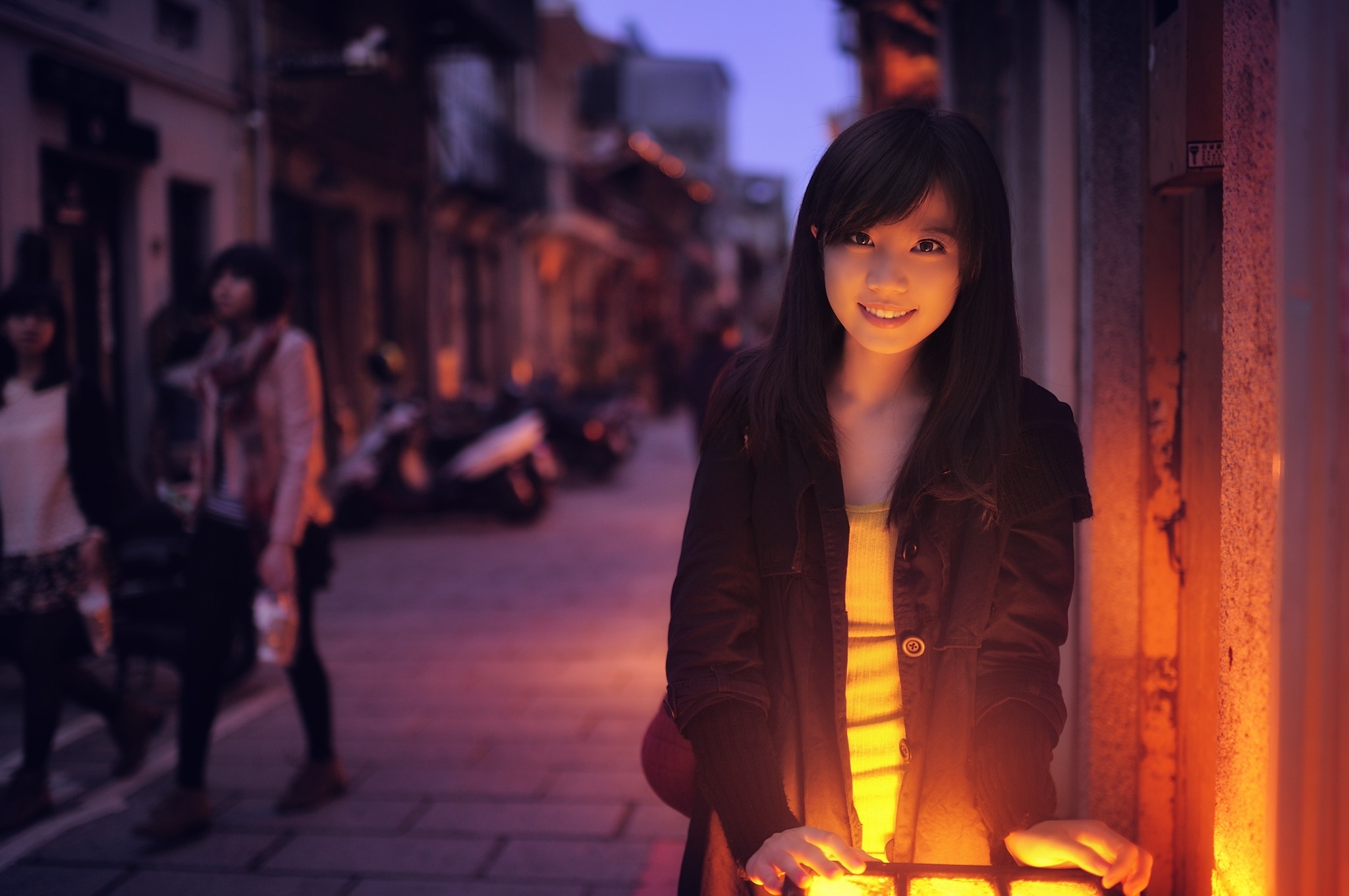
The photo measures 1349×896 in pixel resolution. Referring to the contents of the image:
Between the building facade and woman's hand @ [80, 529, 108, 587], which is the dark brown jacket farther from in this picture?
the building facade

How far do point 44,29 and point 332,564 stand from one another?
6.11m

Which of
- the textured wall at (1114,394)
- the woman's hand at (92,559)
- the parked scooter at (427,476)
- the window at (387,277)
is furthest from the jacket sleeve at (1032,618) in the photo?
the window at (387,277)

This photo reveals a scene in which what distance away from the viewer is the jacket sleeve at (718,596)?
1571mm

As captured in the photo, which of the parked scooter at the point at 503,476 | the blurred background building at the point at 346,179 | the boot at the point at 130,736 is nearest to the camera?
the boot at the point at 130,736

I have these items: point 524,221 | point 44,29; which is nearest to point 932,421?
point 44,29

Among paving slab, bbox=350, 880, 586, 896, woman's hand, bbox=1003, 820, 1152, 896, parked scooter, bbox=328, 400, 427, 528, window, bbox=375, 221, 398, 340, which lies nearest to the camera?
woman's hand, bbox=1003, 820, 1152, 896

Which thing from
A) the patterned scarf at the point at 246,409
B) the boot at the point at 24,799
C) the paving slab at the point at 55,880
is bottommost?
the paving slab at the point at 55,880

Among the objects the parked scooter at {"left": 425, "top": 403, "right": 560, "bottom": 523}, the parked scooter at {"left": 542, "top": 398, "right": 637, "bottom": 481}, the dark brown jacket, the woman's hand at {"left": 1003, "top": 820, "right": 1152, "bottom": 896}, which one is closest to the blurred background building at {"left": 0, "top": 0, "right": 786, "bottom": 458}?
the parked scooter at {"left": 425, "top": 403, "right": 560, "bottom": 523}

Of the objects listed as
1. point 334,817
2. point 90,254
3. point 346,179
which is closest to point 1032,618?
point 334,817

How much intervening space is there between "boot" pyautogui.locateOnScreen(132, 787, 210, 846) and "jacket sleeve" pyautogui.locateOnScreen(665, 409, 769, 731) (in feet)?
8.90

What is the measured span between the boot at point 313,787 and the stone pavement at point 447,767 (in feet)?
0.16

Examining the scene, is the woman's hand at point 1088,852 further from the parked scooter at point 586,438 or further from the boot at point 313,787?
the parked scooter at point 586,438

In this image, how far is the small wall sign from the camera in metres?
1.89

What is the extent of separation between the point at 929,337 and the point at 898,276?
0.80 ft
